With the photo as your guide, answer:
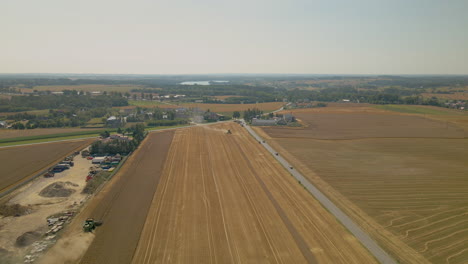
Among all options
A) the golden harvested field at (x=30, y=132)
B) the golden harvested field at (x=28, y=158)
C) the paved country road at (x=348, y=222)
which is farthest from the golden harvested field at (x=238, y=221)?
the golden harvested field at (x=30, y=132)

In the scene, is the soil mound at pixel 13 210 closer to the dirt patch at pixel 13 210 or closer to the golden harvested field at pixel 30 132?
the dirt patch at pixel 13 210

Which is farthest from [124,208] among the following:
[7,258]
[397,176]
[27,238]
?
[397,176]

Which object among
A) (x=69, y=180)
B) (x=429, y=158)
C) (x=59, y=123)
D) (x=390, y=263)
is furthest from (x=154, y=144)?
(x=429, y=158)

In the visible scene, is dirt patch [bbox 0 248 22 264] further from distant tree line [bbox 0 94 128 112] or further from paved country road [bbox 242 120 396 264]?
distant tree line [bbox 0 94 128 112]

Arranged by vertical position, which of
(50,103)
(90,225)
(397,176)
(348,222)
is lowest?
(348,222)

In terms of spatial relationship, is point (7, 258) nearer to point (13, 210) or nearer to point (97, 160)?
point (13, 210)

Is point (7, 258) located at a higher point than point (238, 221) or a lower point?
lower

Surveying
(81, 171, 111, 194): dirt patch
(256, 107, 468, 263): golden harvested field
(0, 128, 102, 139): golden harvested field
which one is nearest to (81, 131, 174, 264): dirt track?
(81, 171, 111, 194): dirt patch
